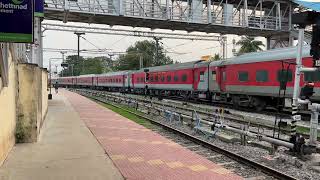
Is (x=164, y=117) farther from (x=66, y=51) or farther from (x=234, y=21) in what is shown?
(x=66, y=51)

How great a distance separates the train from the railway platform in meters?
3.08

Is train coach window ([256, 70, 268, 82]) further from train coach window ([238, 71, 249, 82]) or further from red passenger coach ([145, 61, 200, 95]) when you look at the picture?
red passenger coach ([145, 61, 200, 95])

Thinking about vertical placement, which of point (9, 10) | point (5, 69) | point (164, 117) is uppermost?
point (9, 10)

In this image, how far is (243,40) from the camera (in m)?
69.9

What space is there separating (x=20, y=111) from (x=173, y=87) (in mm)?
27349

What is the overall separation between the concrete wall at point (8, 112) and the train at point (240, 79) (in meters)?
6.16

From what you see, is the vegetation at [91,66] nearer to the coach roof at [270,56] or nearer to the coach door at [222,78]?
the coach door at [222,78]

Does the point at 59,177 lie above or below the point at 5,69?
below

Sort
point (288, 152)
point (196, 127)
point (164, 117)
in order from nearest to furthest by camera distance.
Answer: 1. point (288, 152)
2. point (196, 127)
3. point (164, 117)

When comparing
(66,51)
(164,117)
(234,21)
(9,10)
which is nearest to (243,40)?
(66,51)

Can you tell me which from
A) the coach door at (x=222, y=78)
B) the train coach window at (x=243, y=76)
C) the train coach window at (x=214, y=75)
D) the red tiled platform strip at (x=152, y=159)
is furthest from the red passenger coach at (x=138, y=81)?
the red tiled platform strip at (x=152, y=159)

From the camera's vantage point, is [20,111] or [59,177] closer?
[59,177]

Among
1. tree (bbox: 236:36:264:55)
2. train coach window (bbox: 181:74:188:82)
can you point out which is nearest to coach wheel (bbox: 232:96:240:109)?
train coach window (bbox: 181:74:188:82)

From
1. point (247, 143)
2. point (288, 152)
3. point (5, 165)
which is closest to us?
point (5, 165)
